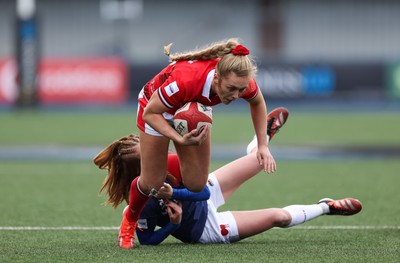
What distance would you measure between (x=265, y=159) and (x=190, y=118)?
69 cm

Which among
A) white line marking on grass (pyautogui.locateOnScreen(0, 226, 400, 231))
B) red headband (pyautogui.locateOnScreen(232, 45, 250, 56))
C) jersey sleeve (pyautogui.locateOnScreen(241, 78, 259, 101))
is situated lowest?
white line marking on grass (pyautogui.locateOnScreen(0, 226, 400, 231))

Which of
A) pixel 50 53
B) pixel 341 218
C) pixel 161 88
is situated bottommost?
pixel 50 53

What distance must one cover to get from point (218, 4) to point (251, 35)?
170 centimetres

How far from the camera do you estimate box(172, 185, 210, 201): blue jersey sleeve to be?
573 cm

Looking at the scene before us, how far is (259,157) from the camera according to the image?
5941 mm

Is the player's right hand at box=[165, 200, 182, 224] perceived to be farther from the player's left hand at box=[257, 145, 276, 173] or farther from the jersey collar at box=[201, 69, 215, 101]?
the jersey collar at box=[201, 69, 215, 101]

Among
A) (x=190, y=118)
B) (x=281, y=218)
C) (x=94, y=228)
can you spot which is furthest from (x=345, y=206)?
(x=94, y=228)

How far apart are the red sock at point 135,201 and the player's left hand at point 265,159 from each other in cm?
82

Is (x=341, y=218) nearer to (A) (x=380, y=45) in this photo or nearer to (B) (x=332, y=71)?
(B) (x=332, y=71)

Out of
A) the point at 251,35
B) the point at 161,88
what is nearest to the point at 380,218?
the point at 161,88

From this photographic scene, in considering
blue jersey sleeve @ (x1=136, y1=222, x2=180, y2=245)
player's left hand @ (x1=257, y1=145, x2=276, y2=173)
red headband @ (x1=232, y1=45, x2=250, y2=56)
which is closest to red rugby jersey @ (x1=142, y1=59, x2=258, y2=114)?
red headband @ (x1=232, y1=45, x2=250, y2=56)

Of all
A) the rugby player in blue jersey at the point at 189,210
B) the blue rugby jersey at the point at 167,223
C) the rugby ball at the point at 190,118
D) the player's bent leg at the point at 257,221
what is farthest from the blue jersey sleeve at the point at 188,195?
the rugby ball at the point at 190,118

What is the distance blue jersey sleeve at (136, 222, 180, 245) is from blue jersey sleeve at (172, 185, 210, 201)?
226mm

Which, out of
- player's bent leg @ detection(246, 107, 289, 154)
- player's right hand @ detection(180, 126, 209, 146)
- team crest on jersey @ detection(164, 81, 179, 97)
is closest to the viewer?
player's right hand @ detection(180, 126, 209, 146)
